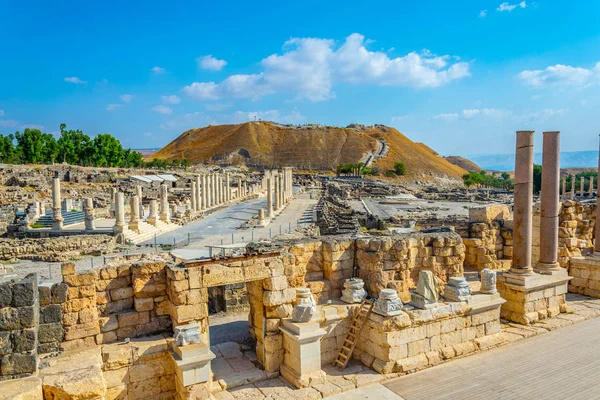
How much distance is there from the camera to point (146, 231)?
1086 inches


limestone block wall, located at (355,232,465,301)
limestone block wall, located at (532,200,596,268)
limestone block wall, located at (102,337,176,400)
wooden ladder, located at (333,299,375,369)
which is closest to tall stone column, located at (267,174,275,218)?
limestone block wall, located at (532,200,596,268)

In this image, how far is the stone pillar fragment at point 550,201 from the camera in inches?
496

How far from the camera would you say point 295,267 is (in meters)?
9.85

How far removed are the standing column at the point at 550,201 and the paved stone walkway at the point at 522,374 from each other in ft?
7.41

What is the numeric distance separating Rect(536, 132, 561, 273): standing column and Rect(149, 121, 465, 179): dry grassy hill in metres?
123

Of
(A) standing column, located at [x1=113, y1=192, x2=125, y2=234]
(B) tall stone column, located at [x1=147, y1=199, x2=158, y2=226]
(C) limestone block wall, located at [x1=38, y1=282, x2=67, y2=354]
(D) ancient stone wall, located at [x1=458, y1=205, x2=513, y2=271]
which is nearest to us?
(C) limestone block wall, located at [x1=38, y1=282, x2=67, y2=354]

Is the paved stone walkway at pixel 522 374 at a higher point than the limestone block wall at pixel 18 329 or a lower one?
lower

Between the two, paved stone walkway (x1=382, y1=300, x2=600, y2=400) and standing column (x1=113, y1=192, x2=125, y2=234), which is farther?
standing column (x1=113, y1=192, x2=125, y2=234)

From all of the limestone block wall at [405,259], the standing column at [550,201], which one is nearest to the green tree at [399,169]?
the standing column at [550,201]

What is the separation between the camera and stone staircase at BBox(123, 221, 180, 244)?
1001 inches

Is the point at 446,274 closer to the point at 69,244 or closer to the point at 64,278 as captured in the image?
the point at 64,278

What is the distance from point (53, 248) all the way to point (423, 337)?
65.6 feet

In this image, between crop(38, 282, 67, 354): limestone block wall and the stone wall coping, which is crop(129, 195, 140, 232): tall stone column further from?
the stone wall coping

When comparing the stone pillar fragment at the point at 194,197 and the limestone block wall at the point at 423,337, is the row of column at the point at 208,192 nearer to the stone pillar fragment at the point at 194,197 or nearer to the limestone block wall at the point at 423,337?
the stone pillar fragment at the point at 194,197
